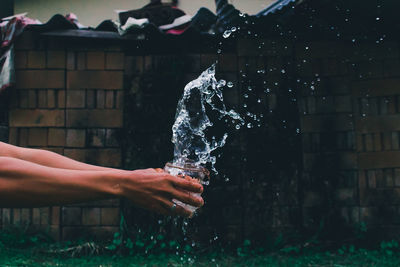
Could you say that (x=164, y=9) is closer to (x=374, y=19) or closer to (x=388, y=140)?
(x=374, y=19)

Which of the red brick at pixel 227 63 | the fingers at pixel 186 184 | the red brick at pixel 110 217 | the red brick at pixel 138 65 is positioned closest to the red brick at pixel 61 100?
the red brick at pixel 138 65

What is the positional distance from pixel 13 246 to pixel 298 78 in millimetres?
3158

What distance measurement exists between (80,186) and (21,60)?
2.77 meters

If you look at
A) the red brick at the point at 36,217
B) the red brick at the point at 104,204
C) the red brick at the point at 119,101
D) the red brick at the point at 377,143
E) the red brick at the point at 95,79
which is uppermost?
the red brick at the point at 95,79

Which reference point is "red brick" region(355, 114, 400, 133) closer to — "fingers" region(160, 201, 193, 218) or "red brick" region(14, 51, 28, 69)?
"fingers" region(160, 201, 193, 218)

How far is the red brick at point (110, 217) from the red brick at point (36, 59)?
155 cm

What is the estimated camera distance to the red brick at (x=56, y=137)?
3.89 m

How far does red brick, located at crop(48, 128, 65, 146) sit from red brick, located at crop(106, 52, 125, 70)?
0.78 m

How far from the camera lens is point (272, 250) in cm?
379

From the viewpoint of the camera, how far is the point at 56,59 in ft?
12.8

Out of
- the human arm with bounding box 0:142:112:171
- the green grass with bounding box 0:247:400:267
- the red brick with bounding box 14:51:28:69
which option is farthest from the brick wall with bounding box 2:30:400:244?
the human arm with bounding box 0:142:112:171

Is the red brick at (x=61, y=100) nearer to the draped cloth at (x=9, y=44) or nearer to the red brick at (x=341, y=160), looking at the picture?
the draped cloth at (x=9, y=44)

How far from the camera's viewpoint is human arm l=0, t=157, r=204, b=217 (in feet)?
5.11

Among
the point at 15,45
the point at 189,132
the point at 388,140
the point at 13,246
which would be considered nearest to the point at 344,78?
the point at 388,140
